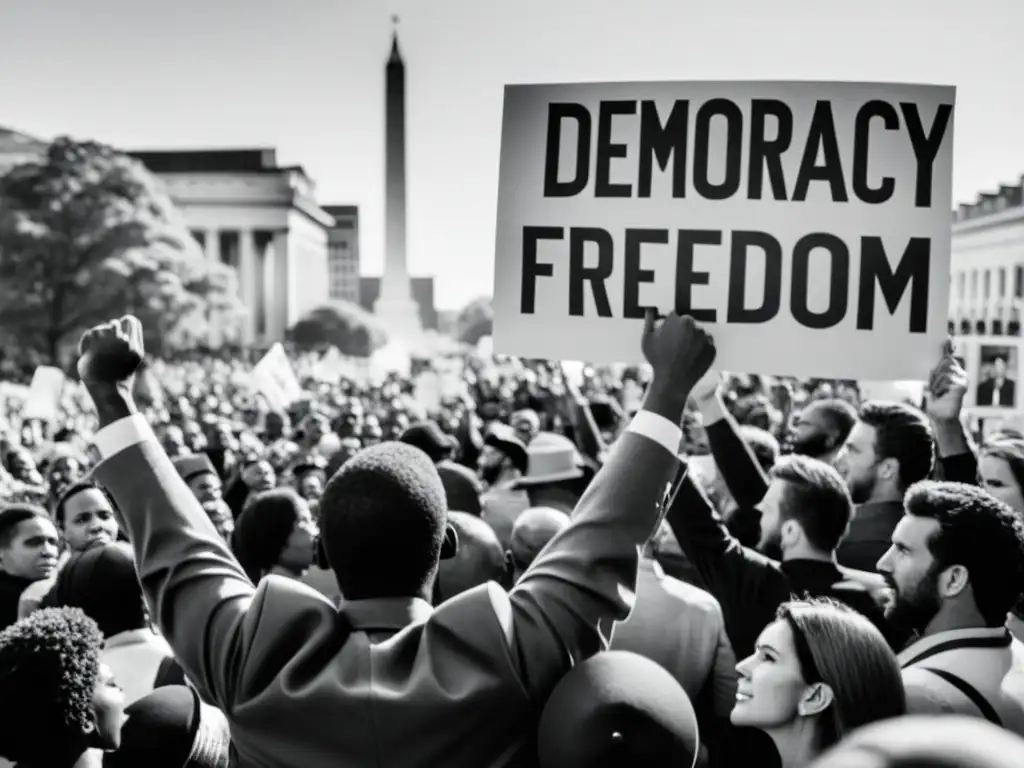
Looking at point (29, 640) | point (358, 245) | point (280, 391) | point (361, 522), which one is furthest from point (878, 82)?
point (358, 245)

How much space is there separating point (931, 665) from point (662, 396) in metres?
1.08

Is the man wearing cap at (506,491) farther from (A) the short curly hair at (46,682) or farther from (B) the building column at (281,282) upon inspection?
(B) the building column at (281,282)

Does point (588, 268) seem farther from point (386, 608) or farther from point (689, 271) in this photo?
point (386, 608)

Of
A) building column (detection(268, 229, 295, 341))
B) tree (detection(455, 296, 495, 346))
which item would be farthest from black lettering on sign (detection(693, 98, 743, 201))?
tree (detection(455, 296, 495, 346))

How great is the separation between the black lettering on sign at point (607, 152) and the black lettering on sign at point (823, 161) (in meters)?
0.40

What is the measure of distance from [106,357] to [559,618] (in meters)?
0.89

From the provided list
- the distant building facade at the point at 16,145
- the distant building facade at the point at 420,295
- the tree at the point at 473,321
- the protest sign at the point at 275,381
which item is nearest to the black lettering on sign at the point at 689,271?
the protest sign at the point at 275,381

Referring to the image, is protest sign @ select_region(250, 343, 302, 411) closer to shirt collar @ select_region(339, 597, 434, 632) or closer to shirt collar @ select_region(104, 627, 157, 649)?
shirt collar @ select_region(104, 627, 157, 649)

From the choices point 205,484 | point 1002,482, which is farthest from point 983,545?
point 205,484

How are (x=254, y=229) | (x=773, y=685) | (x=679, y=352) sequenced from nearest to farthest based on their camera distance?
1. (x=679, y=352)
2. (x=773, y=685)
3. (x=254, y=229)

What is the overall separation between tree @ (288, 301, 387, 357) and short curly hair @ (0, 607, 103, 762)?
74407 millimetres

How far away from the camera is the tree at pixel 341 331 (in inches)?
3054

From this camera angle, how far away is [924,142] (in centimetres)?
291

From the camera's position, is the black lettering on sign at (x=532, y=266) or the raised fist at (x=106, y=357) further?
Answer: the black lettering on sign at (x=532, y=266)
